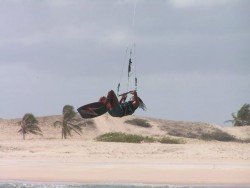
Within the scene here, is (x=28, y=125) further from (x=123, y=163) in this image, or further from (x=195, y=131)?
(x=123, y=163)

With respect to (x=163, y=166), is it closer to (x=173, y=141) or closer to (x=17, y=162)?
(x=17, y=162)

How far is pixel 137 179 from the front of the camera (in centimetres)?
2567

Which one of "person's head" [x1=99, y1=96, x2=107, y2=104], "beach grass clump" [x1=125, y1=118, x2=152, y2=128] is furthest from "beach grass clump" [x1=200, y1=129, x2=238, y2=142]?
"person's head" [x1=99, y1=96, x2=107, y2=104]

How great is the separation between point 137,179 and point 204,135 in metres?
35.2

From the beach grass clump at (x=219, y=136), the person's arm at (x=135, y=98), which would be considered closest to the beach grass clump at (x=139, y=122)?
the beach grass clump at (x=219, y=136)

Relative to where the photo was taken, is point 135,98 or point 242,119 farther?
point 242,119

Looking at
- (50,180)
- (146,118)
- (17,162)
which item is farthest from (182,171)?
(146,118)

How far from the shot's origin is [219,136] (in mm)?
57438

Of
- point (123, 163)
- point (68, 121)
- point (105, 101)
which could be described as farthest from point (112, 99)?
point (68, 121)

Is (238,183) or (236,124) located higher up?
(236,124)

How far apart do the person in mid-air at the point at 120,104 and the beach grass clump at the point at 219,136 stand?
35.4m

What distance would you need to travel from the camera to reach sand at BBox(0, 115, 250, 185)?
2598 cm

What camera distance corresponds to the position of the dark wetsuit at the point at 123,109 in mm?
19312

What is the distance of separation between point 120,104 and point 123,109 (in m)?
0.24
